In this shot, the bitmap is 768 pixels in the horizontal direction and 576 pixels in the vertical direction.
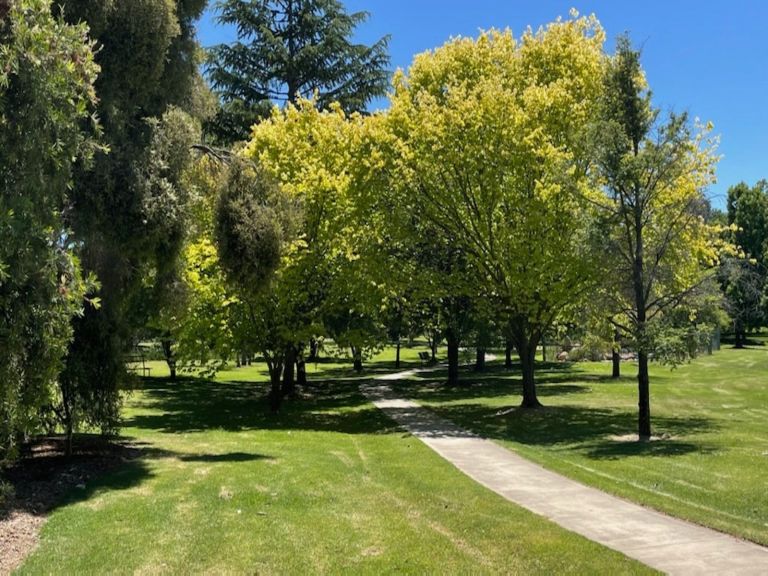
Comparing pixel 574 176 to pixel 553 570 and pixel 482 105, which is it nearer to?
pixel 482 105

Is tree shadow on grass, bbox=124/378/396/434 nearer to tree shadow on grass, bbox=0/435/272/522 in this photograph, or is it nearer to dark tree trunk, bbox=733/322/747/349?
tree shadow on grass, bbox=0/435/272/522

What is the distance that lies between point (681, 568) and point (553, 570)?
1209mm

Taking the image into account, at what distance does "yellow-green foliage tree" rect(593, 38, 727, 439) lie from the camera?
1518cm

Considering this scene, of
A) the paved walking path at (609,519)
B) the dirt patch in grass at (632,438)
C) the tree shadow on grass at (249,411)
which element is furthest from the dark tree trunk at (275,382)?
the dirt patch in grass at (632,438)

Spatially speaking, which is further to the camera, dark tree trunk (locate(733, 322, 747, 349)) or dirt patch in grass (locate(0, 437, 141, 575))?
dark tree trunk (locate(733, 322, 747, 349))

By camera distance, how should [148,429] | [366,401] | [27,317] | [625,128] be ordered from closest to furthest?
[27,317]
[625,128]
[148,429]
[366,401]

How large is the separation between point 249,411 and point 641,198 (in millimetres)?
14271

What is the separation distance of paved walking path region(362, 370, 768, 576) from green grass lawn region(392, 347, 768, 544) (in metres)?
0.40

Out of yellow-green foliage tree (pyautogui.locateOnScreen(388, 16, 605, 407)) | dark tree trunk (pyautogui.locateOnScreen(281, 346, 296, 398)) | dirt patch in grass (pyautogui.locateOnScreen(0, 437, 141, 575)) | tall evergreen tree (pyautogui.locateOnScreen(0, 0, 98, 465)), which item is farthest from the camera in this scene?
dark tree trunk (pyautogui.locateOnScreen(281, 346, 296, 398))

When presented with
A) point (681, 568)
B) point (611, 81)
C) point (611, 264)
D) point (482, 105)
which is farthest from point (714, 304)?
point (681, 568)

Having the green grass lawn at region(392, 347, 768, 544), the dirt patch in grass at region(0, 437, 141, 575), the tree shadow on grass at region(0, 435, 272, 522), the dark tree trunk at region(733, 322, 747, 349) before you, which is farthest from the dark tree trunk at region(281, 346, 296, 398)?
the dark tree trunk at region(733, 322, 747, 349)

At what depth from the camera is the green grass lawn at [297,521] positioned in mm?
6684

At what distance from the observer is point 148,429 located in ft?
58.6

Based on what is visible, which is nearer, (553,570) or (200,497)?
(553,570)
